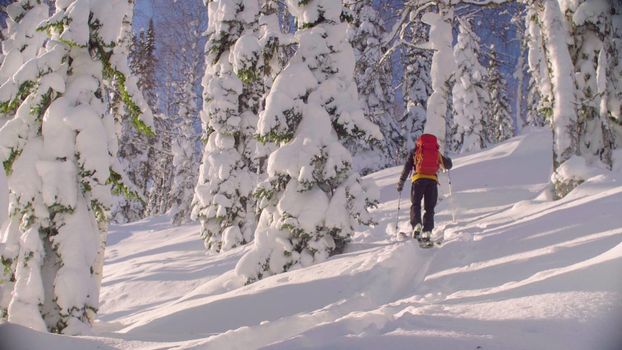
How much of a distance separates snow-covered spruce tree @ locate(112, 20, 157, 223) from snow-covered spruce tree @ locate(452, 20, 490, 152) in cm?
2150

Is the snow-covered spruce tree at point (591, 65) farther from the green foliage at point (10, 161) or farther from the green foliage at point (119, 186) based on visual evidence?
the green foliage at point (10, 161)

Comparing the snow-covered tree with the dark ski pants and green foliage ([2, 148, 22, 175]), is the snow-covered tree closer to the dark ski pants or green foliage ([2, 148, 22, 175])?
the dark ski pants

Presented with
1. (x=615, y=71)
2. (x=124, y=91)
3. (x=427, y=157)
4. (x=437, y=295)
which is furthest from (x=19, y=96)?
(x=615, y=71)

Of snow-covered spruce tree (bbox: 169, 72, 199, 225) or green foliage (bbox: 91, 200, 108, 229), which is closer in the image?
green foliage (bbox: 91, 200, 108, 229)

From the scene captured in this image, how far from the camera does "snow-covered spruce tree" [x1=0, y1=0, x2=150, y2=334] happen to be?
6.12 meters

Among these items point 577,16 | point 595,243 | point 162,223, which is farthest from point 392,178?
point 162,223

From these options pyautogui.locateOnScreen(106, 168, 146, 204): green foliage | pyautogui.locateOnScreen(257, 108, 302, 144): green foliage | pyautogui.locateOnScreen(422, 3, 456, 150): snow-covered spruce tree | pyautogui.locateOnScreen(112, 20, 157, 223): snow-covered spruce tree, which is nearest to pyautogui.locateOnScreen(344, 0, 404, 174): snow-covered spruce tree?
pyautogui.locateOnScreen(422, 3, 456, 150): snow-covered spruce tree

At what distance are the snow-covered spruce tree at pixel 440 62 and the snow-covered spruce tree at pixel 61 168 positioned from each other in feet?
23.3

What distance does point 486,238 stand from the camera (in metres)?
6.62

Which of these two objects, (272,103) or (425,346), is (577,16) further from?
(425,346)

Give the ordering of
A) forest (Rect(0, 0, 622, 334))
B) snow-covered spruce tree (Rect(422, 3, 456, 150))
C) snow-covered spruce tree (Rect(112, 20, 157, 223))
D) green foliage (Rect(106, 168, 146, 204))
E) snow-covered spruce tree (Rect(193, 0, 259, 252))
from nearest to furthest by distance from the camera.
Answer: forest (Rect(0, 0, 622, 334))
green foliage (Rect(106, 168, 146, 204))
snow-covered spruce tree (Rect(422, 3, 456, 150))
snow-covered spruce tree (Rect(193, 0, 259, 252))
snow-covered spruce tree (Rect(112, 20, 157, 223))

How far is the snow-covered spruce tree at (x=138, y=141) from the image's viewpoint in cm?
3128

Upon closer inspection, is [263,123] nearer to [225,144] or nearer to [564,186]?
[564,186]

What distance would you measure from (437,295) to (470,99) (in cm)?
2947
